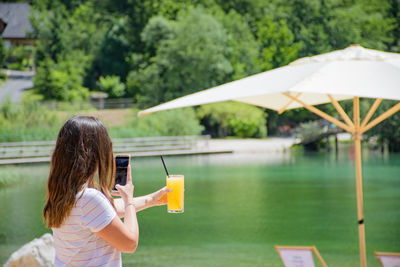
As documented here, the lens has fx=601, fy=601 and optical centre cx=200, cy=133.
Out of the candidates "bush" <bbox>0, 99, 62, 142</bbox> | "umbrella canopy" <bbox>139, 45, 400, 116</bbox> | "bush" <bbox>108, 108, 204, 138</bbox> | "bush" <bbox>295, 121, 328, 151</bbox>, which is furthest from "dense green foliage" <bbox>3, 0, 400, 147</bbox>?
"umbrella canopy" <bbox>139, 45, 400, 116</bbox>

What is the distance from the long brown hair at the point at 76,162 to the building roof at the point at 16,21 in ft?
121

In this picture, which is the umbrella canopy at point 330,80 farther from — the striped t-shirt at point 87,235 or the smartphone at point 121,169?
the striped t-shirt at point 87,235

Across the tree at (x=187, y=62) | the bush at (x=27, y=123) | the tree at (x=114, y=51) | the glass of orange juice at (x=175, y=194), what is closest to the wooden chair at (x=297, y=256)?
the glass of orange juice at (x=175, y=194)

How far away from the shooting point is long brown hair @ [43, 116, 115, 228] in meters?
1.52

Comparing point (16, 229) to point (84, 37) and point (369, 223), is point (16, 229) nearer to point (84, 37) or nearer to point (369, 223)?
point (369, 223)

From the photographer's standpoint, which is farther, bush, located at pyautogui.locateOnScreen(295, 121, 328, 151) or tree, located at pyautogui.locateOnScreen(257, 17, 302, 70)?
tree, located at pyautogui.locateOnScreen(257, 17, 302, 70)

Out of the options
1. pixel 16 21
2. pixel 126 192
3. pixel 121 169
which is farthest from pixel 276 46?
pixel 126 192

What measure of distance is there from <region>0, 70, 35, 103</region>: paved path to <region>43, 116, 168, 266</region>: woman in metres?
34.5

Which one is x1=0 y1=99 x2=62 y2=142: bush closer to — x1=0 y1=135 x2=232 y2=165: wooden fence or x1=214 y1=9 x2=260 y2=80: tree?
x1=0 y1=135 x2=232 y2=165: wooden fence

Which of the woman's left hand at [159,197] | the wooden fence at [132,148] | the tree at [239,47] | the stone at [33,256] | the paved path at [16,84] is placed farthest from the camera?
the paved path at [16,84]

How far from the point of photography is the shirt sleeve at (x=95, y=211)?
1490mm

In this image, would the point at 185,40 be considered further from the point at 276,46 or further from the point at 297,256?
the point at 297,256

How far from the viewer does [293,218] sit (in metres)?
10.6

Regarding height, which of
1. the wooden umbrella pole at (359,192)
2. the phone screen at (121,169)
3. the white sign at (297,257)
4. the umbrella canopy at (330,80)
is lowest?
the white sign at (297,257)
